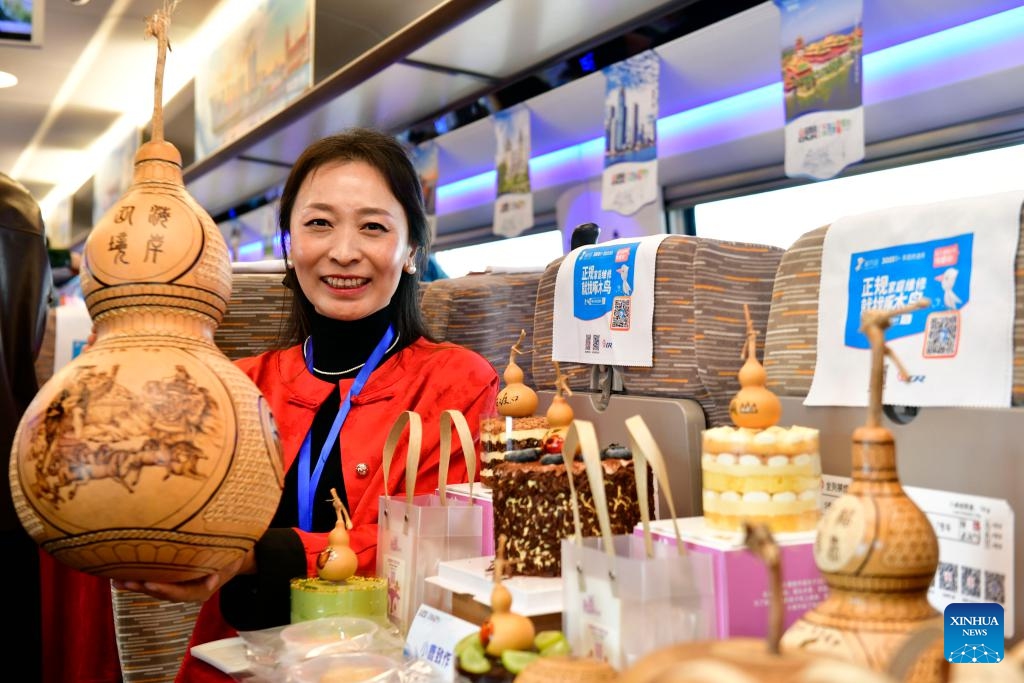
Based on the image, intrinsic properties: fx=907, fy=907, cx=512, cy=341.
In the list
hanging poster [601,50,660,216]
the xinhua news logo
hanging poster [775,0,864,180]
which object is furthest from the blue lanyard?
hanging poster [601,50,660,216]

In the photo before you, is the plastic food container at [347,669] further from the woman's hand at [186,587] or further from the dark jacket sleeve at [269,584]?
the dark jacket sleeve at [269,584]

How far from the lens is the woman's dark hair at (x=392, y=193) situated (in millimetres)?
1755

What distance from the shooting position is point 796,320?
1181 mm

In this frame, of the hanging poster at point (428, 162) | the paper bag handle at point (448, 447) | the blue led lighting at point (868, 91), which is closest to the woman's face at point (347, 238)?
the paper bag handle at point (448, 447)

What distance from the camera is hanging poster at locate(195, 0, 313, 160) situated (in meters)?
3.71

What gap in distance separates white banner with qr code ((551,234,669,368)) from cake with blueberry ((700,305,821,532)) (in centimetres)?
37

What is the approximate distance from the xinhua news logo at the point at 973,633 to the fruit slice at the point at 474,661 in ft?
1.42

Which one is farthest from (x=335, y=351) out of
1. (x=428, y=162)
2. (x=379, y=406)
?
(x=428, y=162)

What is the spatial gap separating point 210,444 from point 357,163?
888 mm

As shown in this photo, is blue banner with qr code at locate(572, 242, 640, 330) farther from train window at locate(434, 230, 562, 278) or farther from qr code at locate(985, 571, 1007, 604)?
train window at locate(434, 230, 562, 278)

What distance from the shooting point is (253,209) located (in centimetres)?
565

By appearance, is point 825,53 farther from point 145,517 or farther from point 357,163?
point 145,517

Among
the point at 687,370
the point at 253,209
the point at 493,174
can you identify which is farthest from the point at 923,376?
the point at 253,209

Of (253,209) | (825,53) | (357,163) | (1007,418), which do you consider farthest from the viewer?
(253,209)
